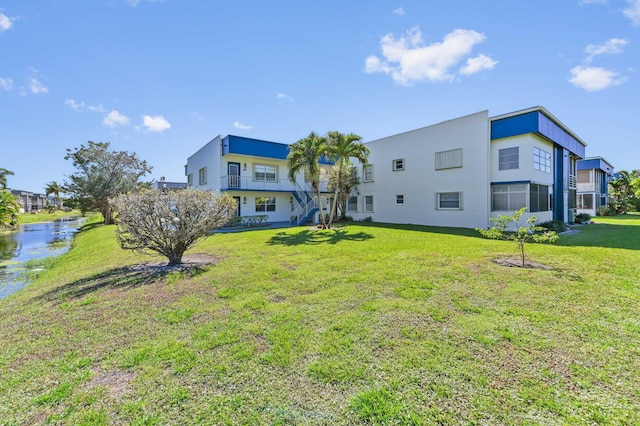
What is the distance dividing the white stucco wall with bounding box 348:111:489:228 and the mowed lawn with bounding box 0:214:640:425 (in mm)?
10853

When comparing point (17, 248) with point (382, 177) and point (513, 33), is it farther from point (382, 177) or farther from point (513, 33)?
point (513, 33)

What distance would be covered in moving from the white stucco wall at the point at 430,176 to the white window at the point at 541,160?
2.71 metres

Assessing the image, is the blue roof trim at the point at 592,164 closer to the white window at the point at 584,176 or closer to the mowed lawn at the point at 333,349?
the white window at the point at 584,176

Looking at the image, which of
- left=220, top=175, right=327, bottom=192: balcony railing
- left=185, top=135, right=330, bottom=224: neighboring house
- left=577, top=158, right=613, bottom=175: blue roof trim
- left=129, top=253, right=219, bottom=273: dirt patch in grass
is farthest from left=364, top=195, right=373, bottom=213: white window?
left=577, top=158, right=613, bottom=175: blue roof trim

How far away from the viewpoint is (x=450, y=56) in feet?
40.5

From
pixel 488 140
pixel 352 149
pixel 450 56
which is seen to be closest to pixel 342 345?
pixel 450 56

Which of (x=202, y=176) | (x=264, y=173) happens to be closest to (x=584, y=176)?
(x=264, y=173)

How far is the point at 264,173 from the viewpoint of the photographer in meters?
24.8

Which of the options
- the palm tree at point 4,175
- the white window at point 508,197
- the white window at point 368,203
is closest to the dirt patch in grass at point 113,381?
the white window at point 508,197

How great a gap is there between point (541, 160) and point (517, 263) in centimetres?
1336

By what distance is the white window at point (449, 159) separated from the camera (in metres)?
18.4

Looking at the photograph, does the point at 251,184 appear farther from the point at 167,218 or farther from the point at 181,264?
the point at 167,218

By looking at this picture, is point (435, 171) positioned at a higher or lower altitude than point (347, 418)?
higher

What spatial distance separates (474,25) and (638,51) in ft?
22.3
